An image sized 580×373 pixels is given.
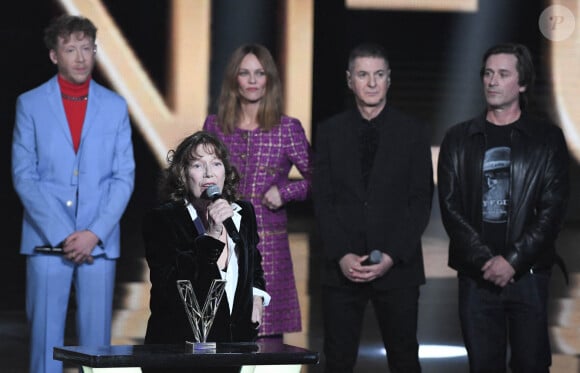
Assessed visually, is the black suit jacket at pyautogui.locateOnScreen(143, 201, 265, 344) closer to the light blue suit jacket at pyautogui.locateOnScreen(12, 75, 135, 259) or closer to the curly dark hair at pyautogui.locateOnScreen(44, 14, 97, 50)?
the light blue suit jacket at pyautogui.locateOnScreen(12, 75, 135, 259)

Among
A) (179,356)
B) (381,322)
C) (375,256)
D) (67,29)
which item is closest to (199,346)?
(179,356)

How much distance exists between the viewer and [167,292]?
166 inches

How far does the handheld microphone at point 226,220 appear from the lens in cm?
405

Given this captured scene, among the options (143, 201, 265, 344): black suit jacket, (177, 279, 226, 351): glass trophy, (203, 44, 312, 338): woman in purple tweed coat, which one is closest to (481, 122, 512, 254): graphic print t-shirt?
(203, 44, 312, 338): woman in purple tweed coat

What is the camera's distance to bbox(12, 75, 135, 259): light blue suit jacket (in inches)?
216

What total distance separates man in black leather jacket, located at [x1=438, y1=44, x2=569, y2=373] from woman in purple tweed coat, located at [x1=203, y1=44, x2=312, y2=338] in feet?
2.21

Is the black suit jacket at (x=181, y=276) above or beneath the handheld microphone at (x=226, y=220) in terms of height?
beneath

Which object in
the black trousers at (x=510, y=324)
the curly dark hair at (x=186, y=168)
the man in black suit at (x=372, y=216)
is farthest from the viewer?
the man in black suit at (x=372, y=216)

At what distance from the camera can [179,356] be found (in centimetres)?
368

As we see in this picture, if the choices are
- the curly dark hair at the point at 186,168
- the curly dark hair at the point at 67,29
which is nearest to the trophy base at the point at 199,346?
the curly dark hair at the point at 186,168

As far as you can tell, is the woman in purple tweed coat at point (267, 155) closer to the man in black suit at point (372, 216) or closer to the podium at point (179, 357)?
the man in black suit at point (372, 216)

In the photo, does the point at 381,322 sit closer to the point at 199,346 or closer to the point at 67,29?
the point at 199,346

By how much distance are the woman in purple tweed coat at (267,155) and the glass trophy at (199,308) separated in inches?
58.0

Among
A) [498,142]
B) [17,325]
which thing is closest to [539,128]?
[498,142]
